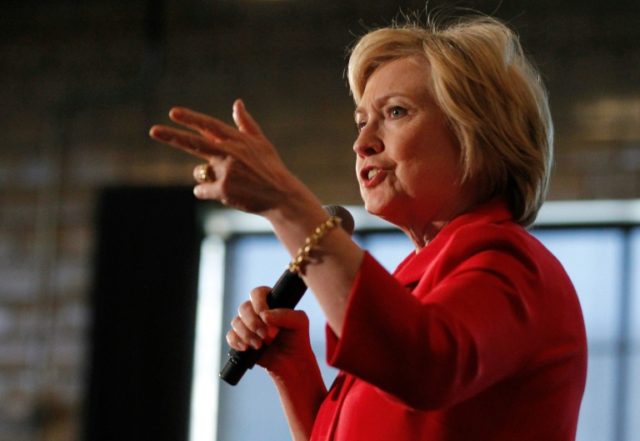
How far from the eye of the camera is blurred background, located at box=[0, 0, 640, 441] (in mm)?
5395

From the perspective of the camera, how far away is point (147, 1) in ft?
20.4

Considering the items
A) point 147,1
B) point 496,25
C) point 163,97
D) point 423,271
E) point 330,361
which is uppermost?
point 147,1

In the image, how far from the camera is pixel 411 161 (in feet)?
4.92

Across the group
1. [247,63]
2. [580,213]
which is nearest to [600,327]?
[580,213]

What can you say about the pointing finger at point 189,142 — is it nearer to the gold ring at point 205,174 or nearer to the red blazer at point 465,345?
the gold ring at point 205,174

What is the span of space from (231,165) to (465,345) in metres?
0.29

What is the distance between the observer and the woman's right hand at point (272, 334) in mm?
1599

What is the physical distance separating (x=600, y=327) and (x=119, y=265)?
7.64 ft

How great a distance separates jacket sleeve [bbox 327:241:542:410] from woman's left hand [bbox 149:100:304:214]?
0.12 meters

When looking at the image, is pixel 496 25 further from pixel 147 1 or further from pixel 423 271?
pixel 147 1

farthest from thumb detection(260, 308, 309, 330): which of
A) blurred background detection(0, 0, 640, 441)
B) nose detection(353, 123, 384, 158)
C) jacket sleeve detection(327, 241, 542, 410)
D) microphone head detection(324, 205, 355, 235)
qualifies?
blurred background detection(0, 0, 640, 441)

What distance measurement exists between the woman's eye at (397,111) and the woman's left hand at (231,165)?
374 millimetres

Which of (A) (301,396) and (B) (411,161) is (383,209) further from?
(A) (301,396)

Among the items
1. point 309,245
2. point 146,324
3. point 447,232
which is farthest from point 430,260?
point 146,324
